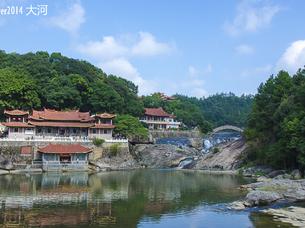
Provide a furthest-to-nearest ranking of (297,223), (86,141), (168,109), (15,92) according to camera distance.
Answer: (168,109) → (15,92) → (86,141) → (297,223)

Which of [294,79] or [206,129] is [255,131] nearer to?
[294,79]

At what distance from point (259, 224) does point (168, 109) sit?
83.5 meters

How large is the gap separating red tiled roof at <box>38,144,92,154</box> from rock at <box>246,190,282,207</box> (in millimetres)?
31891

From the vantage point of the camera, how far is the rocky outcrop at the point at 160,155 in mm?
67938

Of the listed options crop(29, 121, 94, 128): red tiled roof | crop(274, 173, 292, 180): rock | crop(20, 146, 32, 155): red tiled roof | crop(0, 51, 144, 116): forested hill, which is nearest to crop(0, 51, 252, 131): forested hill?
crop(0, 51, 144, 116): forested hill

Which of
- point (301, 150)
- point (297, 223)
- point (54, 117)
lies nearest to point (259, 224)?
point (297, 223)

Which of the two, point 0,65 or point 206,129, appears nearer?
point 0,65

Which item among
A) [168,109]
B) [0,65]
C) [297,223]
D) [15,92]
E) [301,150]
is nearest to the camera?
[297,223]

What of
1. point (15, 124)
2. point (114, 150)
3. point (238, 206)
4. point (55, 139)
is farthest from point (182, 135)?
point (238, 206)

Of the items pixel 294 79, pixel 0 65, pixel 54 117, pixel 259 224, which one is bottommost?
pixel 259 224

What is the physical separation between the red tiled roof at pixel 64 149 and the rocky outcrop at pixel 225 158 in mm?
16051

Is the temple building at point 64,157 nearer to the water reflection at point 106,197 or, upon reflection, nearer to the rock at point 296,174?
the water reflection at point 106,197

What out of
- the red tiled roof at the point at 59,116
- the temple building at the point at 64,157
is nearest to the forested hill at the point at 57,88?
the red tiled roof at the point at 59,116

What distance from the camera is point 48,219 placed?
89.1 feet
